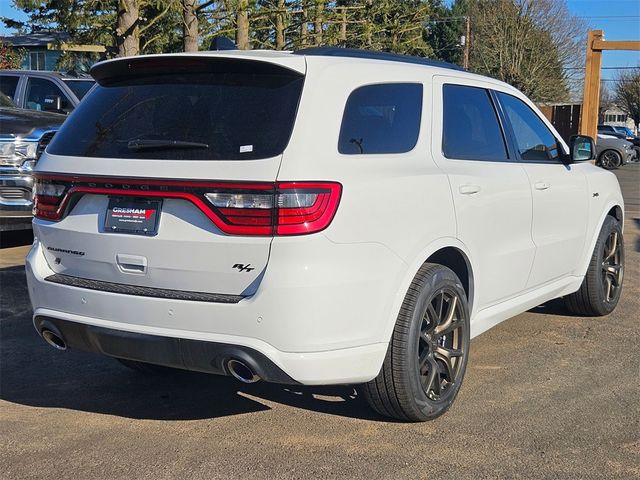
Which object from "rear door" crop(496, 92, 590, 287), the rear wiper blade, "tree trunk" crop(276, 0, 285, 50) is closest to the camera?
the rear wiper blade

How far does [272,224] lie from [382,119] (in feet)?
3.17

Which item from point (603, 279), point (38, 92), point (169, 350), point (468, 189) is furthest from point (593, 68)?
point (169, 350)

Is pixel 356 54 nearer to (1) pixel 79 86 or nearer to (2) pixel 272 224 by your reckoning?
(2) pixel 272 224

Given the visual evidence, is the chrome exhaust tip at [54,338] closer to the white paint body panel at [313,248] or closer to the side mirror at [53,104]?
the white paint body panel at [313,248]

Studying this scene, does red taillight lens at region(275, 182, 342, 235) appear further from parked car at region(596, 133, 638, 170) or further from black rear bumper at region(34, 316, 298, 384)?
parked car at region(596, 133, 638, 170)

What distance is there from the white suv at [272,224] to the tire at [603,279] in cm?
197

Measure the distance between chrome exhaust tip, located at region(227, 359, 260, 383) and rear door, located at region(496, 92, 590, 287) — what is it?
7.67 feet

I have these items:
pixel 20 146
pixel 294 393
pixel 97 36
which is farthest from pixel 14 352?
pixel 97 36

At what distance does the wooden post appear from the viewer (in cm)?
1727

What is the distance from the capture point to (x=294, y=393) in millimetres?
4582

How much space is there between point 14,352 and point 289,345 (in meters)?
2.92

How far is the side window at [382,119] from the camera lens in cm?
367

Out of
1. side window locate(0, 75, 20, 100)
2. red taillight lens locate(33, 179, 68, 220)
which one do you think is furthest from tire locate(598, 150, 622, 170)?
red taillight lens locate(33, 179, 68, 220)

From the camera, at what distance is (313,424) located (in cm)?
412
